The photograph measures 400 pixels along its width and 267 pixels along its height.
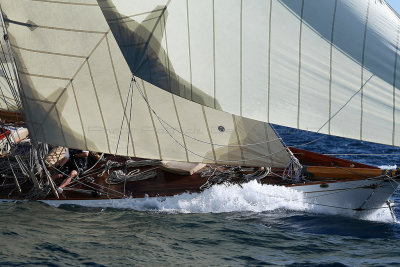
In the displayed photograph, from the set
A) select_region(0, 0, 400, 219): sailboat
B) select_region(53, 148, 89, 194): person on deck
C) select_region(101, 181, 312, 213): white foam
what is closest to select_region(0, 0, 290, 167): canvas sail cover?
select_region(0, 0, 400, 219): sailboat

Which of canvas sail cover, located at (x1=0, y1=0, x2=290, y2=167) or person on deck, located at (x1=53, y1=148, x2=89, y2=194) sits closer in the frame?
canvas sail cover, located at (x1=0, y1=0, x2=290, y2=167)

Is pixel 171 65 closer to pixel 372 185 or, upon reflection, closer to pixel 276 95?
pixel 276 95

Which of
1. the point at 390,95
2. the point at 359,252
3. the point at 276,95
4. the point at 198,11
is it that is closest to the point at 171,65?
the point at 198,11

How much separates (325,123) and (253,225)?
3.15 m

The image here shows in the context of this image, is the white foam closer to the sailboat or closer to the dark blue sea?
the dark blue sea

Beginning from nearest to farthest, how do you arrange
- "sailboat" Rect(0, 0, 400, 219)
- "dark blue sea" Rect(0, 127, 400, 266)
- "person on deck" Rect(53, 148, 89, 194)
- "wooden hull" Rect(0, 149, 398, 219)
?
"dark blue sea" Rect(0, 127, 400, 266)
"sailboat" Rect(0, 0, 400, 219)
"wooden hull" Rect(0, 149, 398, 219)
"person on deck" Rect(53, 148, 89, 194)

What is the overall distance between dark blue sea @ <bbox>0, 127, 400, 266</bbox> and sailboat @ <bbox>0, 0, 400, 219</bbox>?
1.46 feet

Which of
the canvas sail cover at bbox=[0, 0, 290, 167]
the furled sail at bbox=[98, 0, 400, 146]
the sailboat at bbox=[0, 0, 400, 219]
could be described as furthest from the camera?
the canvas sail cover at bbox=[0, 0, 290, 167]

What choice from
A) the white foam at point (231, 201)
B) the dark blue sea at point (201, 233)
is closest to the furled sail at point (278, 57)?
the dark blue sea at point (201, 233)

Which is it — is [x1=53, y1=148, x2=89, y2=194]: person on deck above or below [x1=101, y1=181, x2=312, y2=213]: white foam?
above

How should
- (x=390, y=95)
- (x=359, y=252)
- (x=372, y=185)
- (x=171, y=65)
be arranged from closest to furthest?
(x=390, y=95), (x=359, y=252), (x=171, y=65), (x=372, y=185)

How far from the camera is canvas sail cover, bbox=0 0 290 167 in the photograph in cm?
1473

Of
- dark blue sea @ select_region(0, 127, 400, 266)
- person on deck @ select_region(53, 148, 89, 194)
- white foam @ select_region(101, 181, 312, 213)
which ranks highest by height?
person on deck @ select_region(53, 148, 89, 194)

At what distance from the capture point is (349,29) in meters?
Result: 11.8
